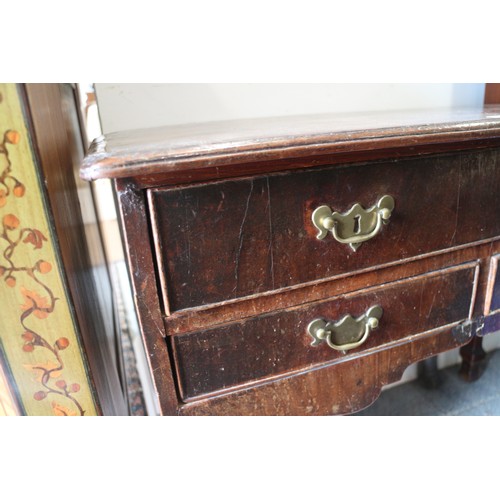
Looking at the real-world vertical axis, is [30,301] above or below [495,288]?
above

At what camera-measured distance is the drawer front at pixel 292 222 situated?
0.42 meters

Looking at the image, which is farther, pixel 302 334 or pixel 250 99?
pixel 250 99

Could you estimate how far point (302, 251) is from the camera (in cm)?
47

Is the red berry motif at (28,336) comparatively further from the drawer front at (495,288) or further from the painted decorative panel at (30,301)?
the drawer front at (495,288)

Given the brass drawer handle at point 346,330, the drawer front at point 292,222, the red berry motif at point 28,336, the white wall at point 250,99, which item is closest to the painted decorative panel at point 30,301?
the red berry motif at point 28,336

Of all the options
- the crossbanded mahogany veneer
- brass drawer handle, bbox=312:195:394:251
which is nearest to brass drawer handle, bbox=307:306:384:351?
the crossbanded mahogany veneer

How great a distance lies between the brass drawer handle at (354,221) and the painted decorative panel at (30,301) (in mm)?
313

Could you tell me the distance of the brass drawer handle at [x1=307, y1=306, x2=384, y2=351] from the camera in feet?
1.70

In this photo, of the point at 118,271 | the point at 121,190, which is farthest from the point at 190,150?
the point at 118,271

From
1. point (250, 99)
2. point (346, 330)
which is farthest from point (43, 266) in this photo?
point (250, 99)

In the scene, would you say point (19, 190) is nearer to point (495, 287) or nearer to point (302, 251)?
point (302, 251)

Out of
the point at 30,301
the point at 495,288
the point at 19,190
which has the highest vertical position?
the point at 19,190

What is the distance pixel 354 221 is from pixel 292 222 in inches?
3.2

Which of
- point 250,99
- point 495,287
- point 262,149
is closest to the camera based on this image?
point 262,149
